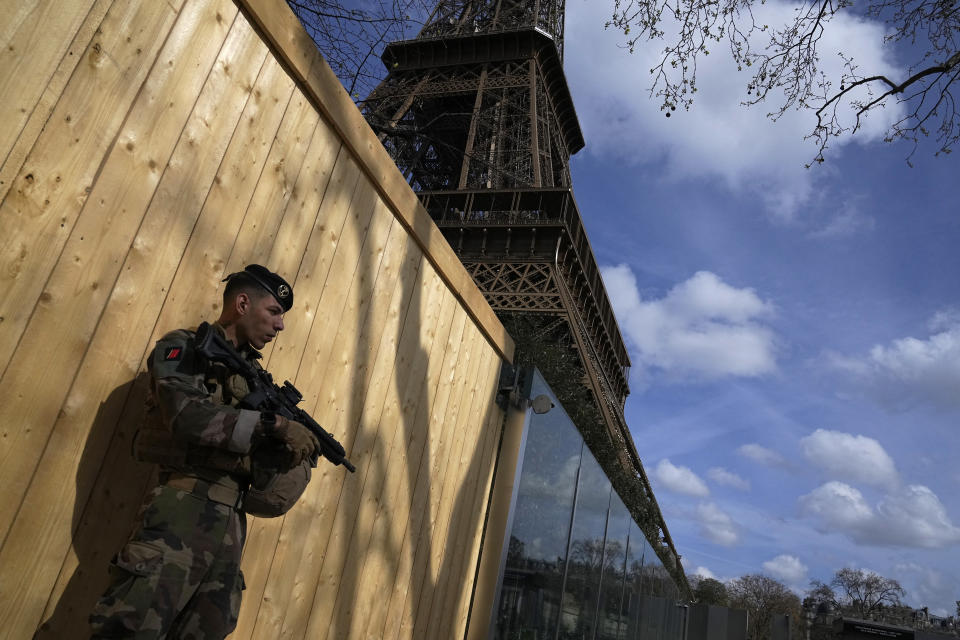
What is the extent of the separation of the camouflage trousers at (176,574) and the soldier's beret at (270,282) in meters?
0.61

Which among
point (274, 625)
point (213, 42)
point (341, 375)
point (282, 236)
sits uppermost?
point (213, 42)

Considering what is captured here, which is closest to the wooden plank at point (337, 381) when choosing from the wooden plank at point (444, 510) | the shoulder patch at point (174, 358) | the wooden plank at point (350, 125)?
the wooden plank at point (350, 125)

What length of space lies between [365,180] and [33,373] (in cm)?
154

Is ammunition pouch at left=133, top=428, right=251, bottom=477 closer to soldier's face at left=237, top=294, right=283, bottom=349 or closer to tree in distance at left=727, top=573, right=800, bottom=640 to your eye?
soldier's face at left=237, top=294, right=283, bottom=349

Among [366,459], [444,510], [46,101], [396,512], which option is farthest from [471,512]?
[46,101]

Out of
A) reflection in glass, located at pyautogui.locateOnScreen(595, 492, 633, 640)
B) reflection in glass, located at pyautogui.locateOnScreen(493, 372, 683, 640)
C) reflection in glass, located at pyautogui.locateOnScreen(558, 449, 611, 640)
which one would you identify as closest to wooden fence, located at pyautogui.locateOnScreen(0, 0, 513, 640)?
reflection in glass, located at pyautogui.locateOnScreen(493, 372, 683, 640)

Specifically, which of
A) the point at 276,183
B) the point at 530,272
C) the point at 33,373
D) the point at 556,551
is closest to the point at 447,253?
the point at 276,183

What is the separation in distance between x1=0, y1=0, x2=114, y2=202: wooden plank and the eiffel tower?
11.7 metres

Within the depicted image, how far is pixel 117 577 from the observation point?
1.43 metres

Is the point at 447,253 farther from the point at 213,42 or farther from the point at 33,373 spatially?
the point at 33,373

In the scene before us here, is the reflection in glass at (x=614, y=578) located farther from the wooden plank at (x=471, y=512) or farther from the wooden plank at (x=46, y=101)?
the wooden plank at (x=46, y=101)

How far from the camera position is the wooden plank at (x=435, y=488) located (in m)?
3.16

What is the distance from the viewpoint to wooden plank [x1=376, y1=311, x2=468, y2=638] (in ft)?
10.0

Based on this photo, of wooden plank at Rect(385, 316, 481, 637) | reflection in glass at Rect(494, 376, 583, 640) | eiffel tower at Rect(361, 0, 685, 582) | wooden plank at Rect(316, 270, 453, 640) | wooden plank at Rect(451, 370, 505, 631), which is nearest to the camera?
wooden plank at Rect(316, 270, 453, 640)
